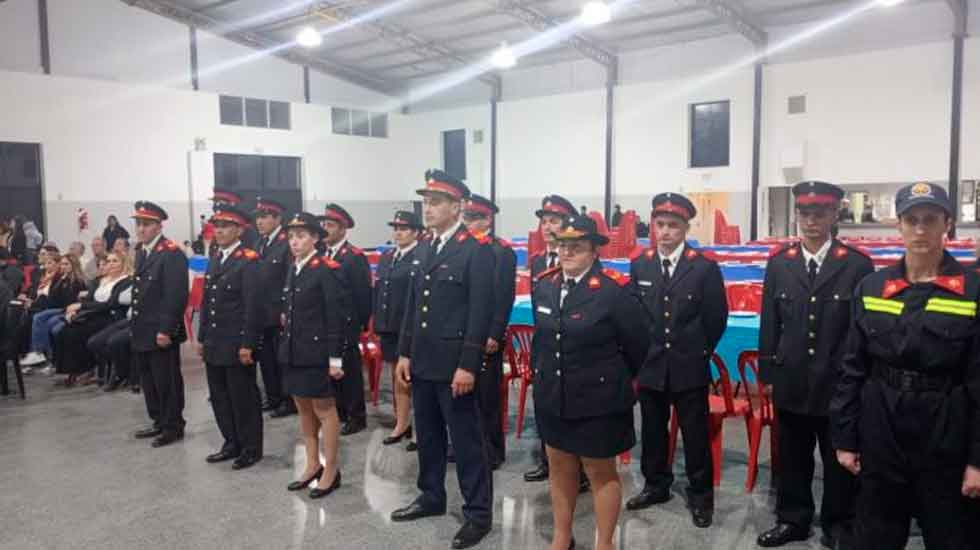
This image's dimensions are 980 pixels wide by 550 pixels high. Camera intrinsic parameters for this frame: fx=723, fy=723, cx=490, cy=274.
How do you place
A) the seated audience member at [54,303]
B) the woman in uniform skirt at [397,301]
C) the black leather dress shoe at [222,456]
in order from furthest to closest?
the seated audience member at [54,303]
the woman in uniform skirt at [397,301]
the black leather dress shoe at [222,456]

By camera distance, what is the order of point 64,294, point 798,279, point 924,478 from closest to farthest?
point 924,478 < point 798,279 < point 64,294

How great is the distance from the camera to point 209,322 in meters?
4.29

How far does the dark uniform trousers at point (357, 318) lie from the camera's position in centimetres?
512

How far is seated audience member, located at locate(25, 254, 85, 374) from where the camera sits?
738 centimetres

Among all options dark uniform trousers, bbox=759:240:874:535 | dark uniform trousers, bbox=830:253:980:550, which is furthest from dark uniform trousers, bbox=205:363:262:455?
dark uniform trousers, bbox=830:253:980:550

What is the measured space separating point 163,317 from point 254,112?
1550 cm

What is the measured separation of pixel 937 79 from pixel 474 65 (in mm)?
11176

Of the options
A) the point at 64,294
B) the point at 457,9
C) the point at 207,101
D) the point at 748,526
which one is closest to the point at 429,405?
the point at 748,526

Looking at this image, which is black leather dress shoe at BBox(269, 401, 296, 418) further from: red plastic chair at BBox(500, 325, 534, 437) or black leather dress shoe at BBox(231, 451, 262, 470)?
red plastic chair at BBox(500, 325, 534, 437)

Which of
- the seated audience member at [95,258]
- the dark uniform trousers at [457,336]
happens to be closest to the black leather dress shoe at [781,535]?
the dark uniform trousers at [457,336]

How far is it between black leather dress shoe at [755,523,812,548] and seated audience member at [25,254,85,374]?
22.6 ft

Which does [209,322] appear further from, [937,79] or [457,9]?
[937,79]

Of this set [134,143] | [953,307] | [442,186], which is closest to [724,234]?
[442,186]

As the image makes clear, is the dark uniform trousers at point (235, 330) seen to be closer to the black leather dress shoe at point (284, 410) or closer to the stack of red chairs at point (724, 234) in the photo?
the black leather dress shoe at point (284, 410)
